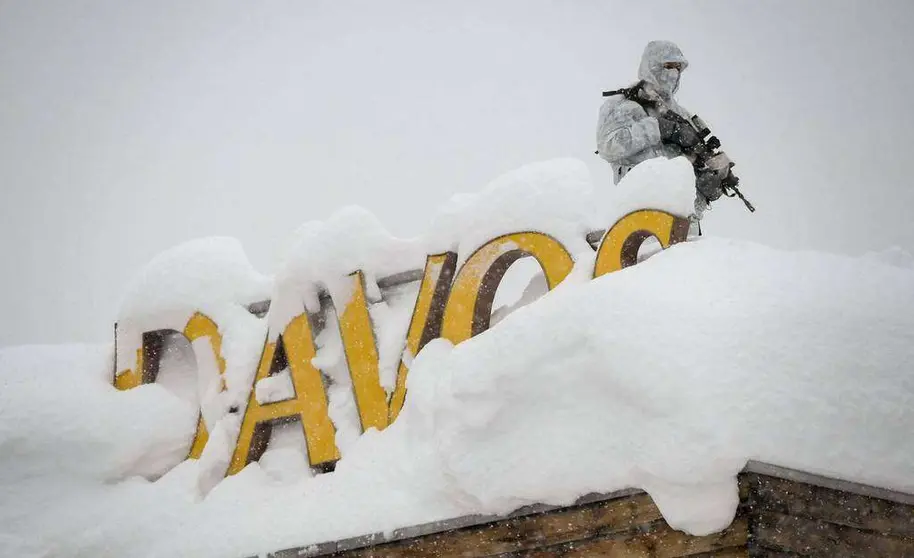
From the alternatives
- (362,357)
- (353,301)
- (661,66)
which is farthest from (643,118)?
(362,357)

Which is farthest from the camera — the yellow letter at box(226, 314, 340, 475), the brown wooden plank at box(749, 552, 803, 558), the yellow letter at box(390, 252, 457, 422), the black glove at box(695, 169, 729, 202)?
the black glove at box(695, 169, 729, 202)

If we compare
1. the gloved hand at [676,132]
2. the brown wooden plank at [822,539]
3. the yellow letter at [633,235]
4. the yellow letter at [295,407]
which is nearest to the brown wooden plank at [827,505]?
the brown wooden plank at [822,539]

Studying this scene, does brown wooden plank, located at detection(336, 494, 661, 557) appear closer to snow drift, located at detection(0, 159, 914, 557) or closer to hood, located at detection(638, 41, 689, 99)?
snow drift, located at detection(0, 159, 914, 557)

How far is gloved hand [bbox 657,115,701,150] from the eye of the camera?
552cm

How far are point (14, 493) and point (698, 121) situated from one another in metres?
6.21

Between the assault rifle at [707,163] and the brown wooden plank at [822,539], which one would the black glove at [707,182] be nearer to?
the assault rifle at [707,163]

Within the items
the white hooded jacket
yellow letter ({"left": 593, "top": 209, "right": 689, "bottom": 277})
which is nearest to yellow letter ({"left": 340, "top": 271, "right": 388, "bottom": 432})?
yellow letter ({"left": 593, "top": 209, "right": 689, "bottom": 277})

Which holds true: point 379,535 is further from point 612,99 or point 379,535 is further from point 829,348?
point 612,99

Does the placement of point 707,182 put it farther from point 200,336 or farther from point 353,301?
point 200,336

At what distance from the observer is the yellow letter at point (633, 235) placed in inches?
165

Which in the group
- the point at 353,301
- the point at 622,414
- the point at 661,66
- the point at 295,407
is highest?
the point at 661,66

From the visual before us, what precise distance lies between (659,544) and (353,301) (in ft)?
9.87

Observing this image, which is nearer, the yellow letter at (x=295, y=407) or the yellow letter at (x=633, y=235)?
the yellow letter at (x=633, y=235)

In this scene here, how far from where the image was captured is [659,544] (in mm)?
3037
